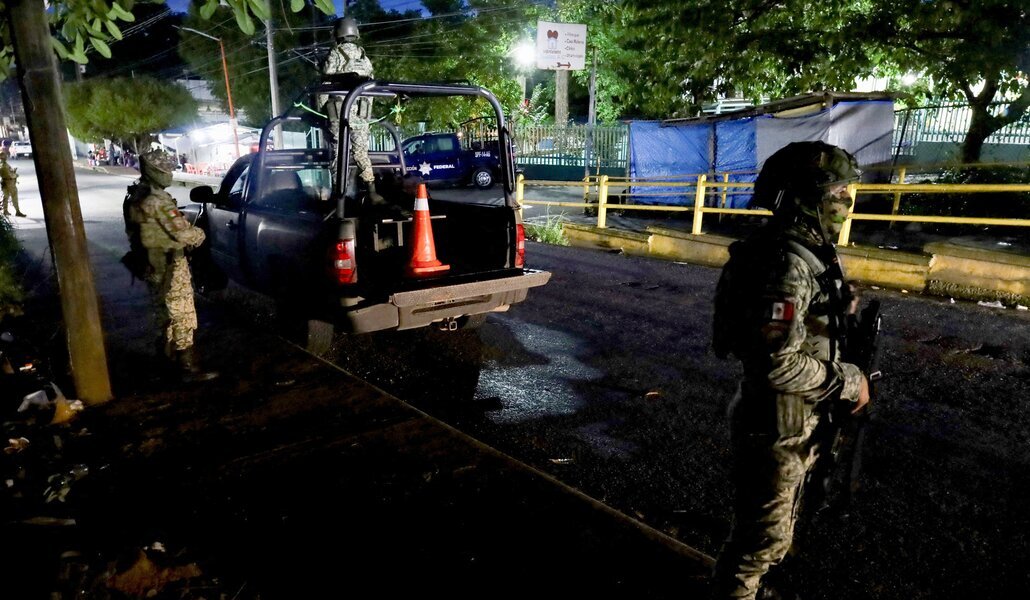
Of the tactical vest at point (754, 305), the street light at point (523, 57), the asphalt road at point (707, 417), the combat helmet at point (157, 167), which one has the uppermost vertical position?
the street light at point (523, 57)

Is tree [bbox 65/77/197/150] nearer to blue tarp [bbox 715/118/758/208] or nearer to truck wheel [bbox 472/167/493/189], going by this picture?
truck wheel [bbox 472/167/493/189]

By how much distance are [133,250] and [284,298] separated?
1.11 meters

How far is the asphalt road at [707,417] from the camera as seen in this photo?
274 centimetres

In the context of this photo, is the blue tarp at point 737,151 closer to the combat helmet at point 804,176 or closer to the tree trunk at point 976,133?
the tree trunk at point 976,133

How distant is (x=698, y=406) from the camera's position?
13.8 ft

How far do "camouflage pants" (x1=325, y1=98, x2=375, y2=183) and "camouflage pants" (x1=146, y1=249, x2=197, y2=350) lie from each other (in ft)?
6.48

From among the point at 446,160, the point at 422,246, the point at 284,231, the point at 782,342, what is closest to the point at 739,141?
the point at 446,160

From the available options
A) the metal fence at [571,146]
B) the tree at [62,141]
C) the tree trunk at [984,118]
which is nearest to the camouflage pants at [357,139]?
the tree at [62,141]

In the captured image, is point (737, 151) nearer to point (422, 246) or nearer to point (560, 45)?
point (560, 45)

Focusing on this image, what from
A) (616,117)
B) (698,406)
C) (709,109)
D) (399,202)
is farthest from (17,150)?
(698,406)

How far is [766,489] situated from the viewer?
6.88ft

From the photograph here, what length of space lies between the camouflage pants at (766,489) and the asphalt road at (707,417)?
62 centimetres

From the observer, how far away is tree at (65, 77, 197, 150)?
41.7m

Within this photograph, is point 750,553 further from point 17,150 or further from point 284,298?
point 17,150
